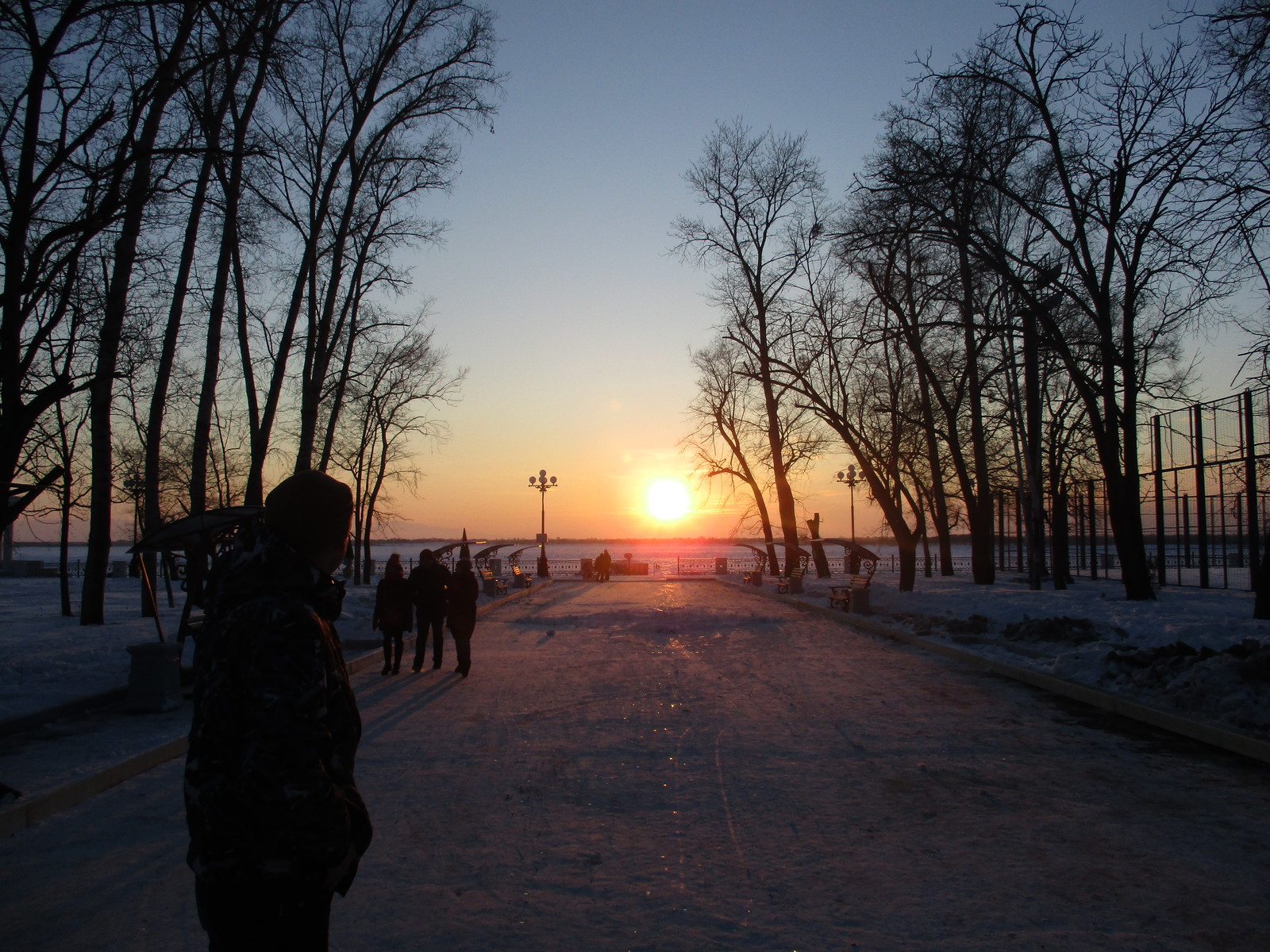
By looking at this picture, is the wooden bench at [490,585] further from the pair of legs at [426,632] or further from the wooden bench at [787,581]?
the pair of legs at [426,632]

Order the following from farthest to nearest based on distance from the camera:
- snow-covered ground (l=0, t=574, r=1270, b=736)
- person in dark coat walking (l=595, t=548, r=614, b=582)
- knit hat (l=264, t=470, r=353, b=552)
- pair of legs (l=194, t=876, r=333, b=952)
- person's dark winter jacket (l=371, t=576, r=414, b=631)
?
1. person in dark coat walking (l=595, t=548, r=614, b=582)
2. person's dark winter jacket (l=371, t=576, r=414, b=631)
3. snow-covered ground (l=0, t=574, r=1270, b=736)
4. knit hat (l=264, t=470, r=353, b=552)
5. pair of legs (l=194, t=876, r=333, b=952)

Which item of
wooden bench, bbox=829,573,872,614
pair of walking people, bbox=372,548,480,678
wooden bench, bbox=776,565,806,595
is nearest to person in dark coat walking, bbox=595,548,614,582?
wooden bench, bbox=776,565,806,595

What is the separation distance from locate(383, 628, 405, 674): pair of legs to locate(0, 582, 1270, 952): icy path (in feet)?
8.60

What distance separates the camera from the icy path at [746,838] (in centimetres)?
432

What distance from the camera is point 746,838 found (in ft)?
18.6

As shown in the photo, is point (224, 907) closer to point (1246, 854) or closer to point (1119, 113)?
point (1246, 854)

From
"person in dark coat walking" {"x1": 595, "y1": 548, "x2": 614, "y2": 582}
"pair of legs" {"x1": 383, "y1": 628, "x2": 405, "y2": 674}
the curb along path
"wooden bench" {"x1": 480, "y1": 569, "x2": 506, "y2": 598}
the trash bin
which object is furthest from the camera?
"person in dark coat walking" {"x1": 595, "y1": 548, "x2": 614, "y2": 582}

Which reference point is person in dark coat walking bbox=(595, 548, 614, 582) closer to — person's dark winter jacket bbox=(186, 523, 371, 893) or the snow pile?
the snow pile

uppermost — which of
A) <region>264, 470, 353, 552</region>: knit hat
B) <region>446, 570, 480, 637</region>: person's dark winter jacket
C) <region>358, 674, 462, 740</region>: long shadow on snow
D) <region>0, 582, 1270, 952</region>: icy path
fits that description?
<region>264, 470, 353, 552</region>: knit hat

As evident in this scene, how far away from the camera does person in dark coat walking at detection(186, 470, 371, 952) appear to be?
2422 mm

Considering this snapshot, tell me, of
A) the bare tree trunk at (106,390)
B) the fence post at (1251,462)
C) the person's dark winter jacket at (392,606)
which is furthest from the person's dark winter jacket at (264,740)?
the fence post at (1251,462)

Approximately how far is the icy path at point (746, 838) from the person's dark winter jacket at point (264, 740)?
2001 millimetres

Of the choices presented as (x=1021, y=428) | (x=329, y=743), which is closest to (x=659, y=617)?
(x=1021, y=428)

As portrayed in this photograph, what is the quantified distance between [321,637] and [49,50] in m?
10.8
